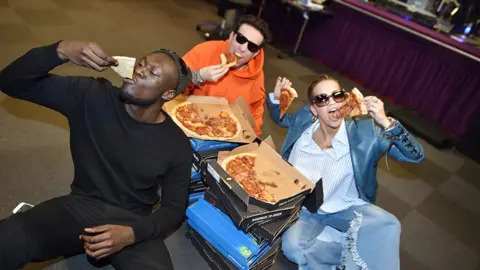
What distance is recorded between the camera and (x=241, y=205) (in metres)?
1.92

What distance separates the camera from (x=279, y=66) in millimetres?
5598

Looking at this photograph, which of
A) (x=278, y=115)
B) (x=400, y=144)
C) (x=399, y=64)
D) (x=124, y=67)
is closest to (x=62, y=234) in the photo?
(x=124, y=67)

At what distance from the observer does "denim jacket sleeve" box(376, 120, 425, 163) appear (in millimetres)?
1961

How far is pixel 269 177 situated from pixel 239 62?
38.1 inches

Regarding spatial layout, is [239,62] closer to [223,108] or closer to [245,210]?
[223,108]

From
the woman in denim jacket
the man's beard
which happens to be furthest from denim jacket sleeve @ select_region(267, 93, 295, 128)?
the man's beard

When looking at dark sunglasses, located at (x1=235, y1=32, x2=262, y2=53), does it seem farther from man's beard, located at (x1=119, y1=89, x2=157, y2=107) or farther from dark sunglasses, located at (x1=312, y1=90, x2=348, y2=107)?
man's beard, located at (x1=119, y1=89, x2=157, y2=107)

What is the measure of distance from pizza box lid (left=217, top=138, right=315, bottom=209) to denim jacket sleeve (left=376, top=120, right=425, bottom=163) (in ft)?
1.53

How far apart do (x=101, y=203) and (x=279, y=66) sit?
169 inches

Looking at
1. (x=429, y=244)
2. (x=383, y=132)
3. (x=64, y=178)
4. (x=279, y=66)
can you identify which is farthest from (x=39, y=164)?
(x=279, y=66)

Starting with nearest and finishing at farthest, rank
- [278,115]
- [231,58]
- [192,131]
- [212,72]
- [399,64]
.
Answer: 1. [192,131]
2. [212,72]
3. [278,115]
4. [231,58]
5. [399,64]

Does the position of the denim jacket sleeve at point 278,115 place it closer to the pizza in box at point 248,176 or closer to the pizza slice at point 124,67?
the pizza in box at point 248,176

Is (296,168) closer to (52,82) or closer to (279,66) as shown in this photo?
(52,82)

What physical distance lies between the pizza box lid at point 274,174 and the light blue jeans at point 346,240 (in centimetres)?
37
